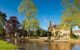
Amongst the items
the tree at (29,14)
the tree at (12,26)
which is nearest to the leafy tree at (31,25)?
the tree at (29,14)

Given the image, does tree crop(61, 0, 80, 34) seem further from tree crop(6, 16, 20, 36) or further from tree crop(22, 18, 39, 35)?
tree crop(6, 16, 20, 36)

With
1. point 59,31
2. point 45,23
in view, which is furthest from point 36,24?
point 59,31

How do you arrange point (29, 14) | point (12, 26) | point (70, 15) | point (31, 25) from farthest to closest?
point (12, 26) < point (31, 25) < point (29, 14) < point (70, 15)

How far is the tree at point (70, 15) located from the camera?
873 inches

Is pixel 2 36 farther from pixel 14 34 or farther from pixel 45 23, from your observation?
pixel 45 23

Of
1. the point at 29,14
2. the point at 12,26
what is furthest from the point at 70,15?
the point at 12,26

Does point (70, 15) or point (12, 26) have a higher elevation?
point (70, 15)

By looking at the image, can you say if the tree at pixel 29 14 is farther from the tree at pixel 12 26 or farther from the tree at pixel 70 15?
the tree at pixel 70 15

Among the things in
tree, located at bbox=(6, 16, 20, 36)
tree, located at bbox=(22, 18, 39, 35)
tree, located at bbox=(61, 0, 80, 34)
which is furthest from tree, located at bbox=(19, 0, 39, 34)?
tree, located at bbox=(61, 0, 80, 34)

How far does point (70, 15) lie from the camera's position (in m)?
23.7

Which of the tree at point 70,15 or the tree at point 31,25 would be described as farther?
the tree at point 31,25

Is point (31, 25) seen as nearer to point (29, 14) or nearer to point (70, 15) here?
point (29, 14)

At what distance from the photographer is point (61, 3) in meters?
22.6

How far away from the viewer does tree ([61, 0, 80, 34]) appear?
873 inches
